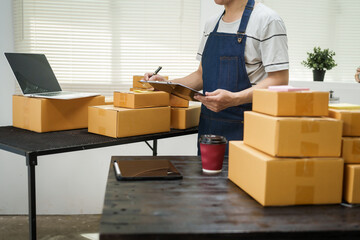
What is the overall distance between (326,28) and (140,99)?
7.59 ft

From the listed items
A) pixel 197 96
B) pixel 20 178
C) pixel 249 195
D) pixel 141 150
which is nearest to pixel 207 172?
pixel 249 195

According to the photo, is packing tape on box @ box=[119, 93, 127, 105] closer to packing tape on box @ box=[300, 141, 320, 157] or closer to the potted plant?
packing tape on box @ box=[300, 141, 320, 157]

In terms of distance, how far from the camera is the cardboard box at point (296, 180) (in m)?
1.01

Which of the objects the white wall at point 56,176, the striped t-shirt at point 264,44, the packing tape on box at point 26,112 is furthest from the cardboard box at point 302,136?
the white wall at point 56,176

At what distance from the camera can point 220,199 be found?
3.47 feet

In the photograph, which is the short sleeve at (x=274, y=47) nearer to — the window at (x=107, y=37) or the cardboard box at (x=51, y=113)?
the cardboard box at (x=51, y=113)

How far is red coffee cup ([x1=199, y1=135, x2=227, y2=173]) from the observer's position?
1296 millimetres

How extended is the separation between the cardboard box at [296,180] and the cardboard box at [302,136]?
0.02 meters

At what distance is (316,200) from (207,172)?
39 cm

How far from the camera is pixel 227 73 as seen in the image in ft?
6.55

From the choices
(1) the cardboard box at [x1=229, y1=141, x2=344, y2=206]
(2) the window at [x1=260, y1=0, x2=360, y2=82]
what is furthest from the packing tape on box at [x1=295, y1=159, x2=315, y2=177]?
(2) the window at [x1=260, y1=0, x2=360, y2=82]

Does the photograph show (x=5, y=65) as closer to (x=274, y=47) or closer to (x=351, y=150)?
(x=274, y=47)

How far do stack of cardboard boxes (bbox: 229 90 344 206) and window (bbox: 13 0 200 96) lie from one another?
8.19 ft

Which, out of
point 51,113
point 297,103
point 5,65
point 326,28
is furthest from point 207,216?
point 326,28
